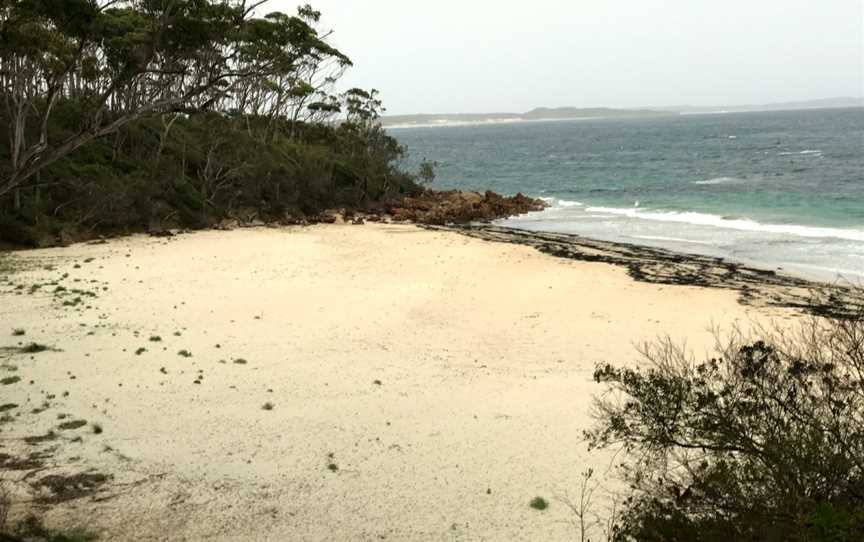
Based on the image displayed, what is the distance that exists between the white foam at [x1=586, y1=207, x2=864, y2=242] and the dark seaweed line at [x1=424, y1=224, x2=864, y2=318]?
6.37 m

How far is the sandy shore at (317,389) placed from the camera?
22.7 ft

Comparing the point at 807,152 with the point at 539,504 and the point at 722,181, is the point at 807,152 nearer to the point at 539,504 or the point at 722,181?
the point at 722,181

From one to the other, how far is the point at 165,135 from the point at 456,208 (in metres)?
14.5

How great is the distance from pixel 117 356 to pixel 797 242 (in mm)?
23310

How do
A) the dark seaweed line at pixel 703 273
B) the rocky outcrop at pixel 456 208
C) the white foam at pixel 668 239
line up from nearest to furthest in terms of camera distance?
the dark seaweed line at pixel 703 273
the white foam at pixel 668 239
the rocky outcrop at pixel 456 208

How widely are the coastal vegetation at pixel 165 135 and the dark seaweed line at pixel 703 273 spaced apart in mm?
10554

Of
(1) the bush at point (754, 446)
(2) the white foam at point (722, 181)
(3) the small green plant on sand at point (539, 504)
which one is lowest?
(2) the white foam at point (722, 181)

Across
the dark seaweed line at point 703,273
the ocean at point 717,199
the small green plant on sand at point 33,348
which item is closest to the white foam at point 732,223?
the ocean at point 717,199

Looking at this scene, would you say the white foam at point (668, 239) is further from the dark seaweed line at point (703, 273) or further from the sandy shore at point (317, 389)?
the sandy shore at point (317, 389)

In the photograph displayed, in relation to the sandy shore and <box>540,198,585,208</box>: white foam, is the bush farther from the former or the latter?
<box>540,198,585,208</box>: white foam

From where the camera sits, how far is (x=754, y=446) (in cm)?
448

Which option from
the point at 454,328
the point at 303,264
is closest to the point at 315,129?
the point at 303,264

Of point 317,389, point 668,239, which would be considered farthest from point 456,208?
point 317,389

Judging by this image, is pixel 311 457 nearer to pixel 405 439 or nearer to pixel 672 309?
pixel 405 439
